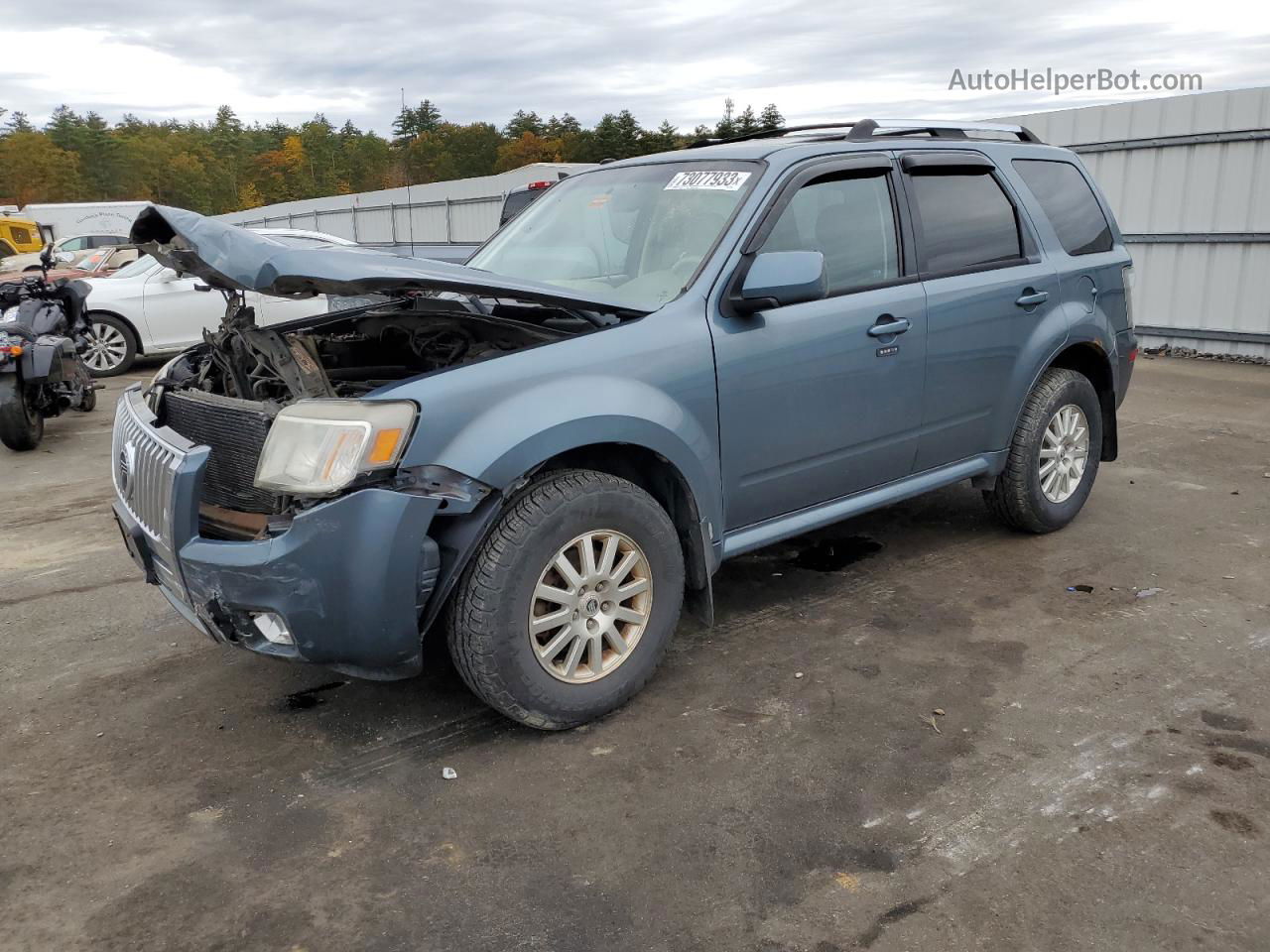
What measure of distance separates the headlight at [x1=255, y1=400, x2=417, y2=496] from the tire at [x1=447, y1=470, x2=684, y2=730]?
0.42m

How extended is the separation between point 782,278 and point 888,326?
2.50 feet

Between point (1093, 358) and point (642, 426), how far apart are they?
3081mm

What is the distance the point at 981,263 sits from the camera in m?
4.53

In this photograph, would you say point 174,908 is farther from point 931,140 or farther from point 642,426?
point 931,140

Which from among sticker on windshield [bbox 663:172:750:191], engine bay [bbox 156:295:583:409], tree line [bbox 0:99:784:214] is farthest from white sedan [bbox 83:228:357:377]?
tree line [bbox 0:99:784:214]

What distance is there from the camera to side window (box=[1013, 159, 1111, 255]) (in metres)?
4.94

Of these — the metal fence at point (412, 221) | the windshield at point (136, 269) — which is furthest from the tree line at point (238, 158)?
the windshield at point (136, 269)

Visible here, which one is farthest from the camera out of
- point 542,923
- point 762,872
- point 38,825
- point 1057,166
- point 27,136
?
point 27,136

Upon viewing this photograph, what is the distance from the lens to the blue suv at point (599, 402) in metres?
2.90

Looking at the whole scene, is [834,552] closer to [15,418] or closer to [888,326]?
[888,326]

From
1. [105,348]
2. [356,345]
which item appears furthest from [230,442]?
[105,348]

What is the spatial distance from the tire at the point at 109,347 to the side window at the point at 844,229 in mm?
9974

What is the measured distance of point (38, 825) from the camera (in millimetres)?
2879

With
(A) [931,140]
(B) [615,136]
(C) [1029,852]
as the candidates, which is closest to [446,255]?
(A) [931,140]
